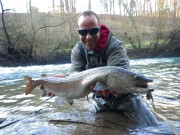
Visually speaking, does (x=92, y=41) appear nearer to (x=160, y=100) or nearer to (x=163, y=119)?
(x=163, y=119)

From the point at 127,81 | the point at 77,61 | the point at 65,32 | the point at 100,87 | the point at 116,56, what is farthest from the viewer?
the point at 65,32

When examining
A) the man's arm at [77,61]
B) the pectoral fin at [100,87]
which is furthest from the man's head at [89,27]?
the pectoral fin at [100,87]

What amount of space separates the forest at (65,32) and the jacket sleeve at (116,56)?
14024 mm

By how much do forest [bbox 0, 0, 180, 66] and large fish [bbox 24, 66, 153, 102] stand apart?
45.6ft

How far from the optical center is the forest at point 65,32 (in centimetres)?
1742

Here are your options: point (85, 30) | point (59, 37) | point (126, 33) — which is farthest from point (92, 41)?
point (126, 33)

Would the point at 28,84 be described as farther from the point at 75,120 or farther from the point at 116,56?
the point at 116,56

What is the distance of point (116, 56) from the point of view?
3.60 metres

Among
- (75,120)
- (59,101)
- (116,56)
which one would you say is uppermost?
(116,56)

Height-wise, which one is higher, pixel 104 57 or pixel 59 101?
pixel 104 57

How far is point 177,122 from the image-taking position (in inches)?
145

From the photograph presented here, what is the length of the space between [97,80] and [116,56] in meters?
0.70

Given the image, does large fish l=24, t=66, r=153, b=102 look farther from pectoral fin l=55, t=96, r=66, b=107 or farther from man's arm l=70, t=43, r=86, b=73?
man's arm l=70, t=43, r=86, b=73

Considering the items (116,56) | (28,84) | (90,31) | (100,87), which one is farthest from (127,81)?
(28,84)
